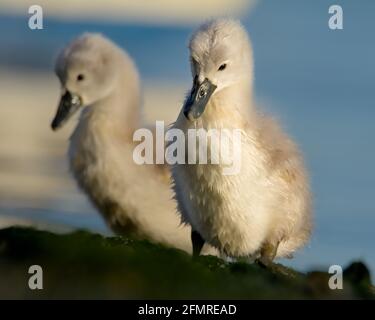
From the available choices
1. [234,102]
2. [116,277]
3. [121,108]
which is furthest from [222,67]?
[121,108]

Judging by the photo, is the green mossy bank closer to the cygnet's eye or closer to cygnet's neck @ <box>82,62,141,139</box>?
the cygnet's eye

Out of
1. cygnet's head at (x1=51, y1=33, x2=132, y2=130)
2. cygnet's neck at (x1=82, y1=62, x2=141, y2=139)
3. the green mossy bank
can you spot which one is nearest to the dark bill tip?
cygnet's head at (x1=51, y1=33, x2=132, y2=130)

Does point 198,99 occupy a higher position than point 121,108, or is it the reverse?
point 121,108

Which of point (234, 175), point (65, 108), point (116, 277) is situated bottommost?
point (116, 277)

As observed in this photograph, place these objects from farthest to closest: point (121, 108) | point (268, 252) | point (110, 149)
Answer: point (121, 108)
point (110, 149)
point (268, 252)

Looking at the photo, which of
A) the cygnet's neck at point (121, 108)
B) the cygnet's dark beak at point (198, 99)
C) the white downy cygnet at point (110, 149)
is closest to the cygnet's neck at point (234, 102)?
the cygnet's dark beak at point (198, 99)

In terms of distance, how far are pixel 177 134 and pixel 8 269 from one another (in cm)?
236

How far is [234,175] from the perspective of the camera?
23.3 feet

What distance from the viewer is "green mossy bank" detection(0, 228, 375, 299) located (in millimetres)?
4715

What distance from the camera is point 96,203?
374 inches

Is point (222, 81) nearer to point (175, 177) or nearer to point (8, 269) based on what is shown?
point (175, 177)

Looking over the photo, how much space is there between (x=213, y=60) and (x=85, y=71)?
2640 millimetres

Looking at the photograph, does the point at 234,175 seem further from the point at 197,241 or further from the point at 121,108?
the point at 121,108
